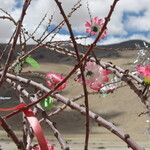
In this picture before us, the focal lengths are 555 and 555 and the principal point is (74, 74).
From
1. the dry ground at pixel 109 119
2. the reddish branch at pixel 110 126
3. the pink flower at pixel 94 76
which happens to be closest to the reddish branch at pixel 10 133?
the reddish branch at pixel 110 126

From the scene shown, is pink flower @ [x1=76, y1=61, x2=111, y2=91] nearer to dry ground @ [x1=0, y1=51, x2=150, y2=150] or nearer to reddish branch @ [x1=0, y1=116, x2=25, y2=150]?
reddish branch @ [x1=0, y1=116, x2=25, y2=150]

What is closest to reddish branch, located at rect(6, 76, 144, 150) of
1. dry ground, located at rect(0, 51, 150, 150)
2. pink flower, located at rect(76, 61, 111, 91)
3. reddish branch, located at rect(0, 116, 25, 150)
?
reddish branch, located at rect(0, 116, 25, 150)

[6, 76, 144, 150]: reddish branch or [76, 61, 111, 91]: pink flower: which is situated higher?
[76, 61, 111, 91]: pink flower

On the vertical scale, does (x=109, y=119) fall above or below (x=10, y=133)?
below

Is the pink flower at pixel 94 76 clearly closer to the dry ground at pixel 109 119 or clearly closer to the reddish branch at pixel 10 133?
the reddish branch at pixel 10 133

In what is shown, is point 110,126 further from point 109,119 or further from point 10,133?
point 109,119

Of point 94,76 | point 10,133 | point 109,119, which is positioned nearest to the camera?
point 10,133

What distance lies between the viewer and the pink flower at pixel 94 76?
5.36 ft

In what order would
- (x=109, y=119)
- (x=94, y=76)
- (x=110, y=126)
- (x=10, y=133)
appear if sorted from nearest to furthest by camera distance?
(x=10, y=133) → (x=110, y=126) → (x=94, y=76) → (x=109, y=119)

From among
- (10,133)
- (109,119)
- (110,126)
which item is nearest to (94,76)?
(110,126)

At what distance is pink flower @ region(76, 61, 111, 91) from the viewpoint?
1634 millimetres

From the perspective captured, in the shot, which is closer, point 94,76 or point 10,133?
point 10,133

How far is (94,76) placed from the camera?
1.65 m

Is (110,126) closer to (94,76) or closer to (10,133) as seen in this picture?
(10,133)
